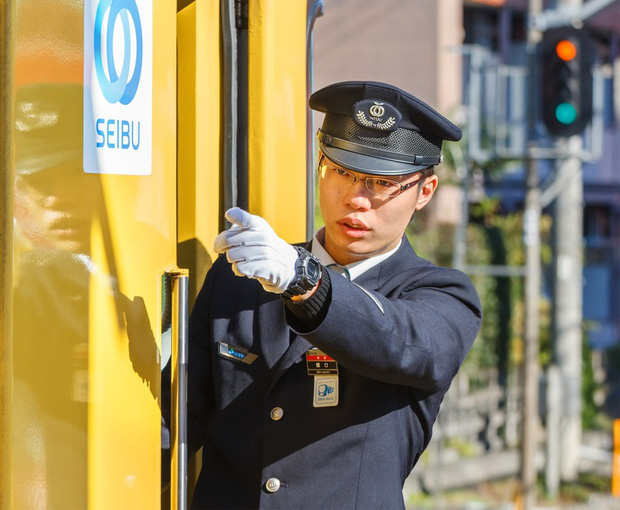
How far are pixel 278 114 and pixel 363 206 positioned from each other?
0.36 metres

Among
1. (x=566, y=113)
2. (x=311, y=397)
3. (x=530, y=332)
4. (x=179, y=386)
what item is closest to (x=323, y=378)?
(x=311, y=397)

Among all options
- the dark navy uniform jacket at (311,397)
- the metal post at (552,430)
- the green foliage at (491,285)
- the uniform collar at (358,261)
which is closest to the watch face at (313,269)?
the dark navy uniform jacket at (311,397)

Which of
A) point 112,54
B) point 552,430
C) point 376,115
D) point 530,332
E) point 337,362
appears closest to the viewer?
point 112,54

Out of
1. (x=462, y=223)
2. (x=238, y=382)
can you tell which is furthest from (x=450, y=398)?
(x=238, y=382)

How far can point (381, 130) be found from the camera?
6.56ft

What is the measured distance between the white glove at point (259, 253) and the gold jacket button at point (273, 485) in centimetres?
48

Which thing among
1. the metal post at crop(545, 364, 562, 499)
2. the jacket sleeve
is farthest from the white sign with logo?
the metal post at crop(545, 364, 562, 499)

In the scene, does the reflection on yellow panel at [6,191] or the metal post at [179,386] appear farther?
the metal post at [179,386]

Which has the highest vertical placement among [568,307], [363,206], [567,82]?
[567,82]

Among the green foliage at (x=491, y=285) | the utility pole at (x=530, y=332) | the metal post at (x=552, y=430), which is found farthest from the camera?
the green foliage at (x=491, y=285)

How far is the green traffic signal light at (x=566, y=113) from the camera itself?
23.2 ft

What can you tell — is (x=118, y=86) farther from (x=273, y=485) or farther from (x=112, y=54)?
(x=273, y=485)

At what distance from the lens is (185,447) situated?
1.82m

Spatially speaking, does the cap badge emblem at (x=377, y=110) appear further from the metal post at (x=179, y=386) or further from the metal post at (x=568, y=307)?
the metal post at (x=568, y=307)
